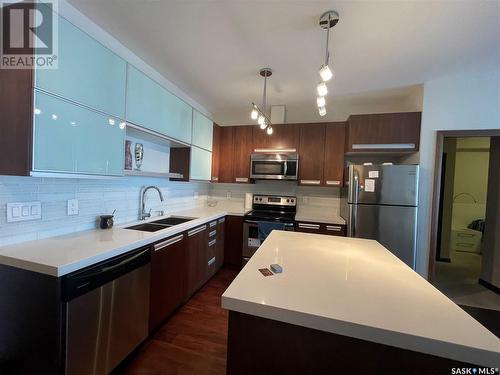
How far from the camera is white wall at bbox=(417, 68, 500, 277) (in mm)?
2422

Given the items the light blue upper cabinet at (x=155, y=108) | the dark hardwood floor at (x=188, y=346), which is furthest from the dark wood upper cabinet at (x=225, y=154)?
the dark hardwood floor at (x=188, y=346)

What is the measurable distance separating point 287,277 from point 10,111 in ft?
5.64

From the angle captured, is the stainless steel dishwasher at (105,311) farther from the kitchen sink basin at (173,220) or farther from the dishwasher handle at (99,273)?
the kitchen sink basin at (173,220)

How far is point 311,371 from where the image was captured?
82 cm

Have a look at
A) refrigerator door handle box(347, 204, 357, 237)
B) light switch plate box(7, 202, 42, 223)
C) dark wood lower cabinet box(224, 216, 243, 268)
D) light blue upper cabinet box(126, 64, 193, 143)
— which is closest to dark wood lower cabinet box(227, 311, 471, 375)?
light switch plate box(7, 202, 42, 223)

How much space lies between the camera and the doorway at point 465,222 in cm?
269

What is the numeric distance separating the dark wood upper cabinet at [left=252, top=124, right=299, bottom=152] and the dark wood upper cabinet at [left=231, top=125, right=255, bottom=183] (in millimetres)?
100

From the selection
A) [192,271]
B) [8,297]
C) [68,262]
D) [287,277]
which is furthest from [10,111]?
[192,271]

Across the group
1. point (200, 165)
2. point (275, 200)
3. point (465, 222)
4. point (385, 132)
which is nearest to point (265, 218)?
point (275, 200)

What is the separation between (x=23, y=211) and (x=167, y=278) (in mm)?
1103

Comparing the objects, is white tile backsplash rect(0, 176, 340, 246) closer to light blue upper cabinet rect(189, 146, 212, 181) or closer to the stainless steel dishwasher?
light blue upper cabinet rect(189, 146, 212, 181)

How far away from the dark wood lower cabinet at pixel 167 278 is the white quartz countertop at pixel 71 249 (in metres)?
0.16

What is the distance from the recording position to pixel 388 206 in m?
2.54

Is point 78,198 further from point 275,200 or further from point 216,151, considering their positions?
point 275,200
